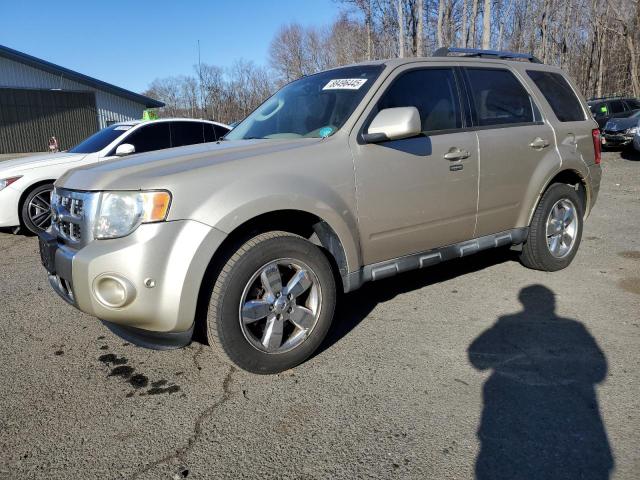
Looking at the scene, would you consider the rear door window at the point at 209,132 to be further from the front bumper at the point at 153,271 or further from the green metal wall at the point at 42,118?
the green metal wall at the point at 42,118

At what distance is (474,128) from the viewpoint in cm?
402

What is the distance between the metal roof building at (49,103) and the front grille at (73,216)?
Answer: 2665cm

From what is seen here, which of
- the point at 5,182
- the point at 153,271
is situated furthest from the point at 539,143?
the point at 5,182

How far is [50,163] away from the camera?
23.1ft

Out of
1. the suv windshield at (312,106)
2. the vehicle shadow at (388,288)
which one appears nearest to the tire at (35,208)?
the suv windshield at (312,106)

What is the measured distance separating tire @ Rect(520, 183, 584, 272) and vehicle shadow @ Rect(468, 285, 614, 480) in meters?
0.92

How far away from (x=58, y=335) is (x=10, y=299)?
3.95 feet

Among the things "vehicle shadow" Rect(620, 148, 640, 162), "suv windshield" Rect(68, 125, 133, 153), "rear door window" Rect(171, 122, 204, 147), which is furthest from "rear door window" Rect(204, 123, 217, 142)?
"vehicle shadow" Rect(620, 148, 640, 162)

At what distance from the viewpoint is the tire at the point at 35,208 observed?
686cm

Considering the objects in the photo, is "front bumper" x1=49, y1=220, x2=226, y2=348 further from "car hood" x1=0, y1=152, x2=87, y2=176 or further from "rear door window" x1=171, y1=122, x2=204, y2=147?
"rear door window" x1=171, y1=122, x2=204, y2=147

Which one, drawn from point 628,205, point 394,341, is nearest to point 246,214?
point 394,341

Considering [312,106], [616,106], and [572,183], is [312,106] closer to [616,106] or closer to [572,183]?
[572,183]

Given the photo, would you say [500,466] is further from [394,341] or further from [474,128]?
[474,128]

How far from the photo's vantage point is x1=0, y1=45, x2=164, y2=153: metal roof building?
85.6 feet
